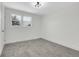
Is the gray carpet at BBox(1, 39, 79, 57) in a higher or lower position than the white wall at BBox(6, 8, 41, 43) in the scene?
lower

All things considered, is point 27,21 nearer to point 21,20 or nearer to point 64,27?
point 21,20

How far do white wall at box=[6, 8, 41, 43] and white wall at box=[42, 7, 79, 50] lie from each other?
1042 millimetres

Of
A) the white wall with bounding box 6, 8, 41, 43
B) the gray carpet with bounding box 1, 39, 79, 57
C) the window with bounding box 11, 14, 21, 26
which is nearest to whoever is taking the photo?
the gray carpet with bounding box 1, 39, 79, 57

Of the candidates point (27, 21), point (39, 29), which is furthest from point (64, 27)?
point (27, 21)

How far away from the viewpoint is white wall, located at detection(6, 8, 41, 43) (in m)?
3.95

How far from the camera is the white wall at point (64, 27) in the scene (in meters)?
3.12

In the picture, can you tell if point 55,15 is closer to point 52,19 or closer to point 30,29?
point 52,19

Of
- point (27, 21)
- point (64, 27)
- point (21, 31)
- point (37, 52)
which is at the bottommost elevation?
point (37, 52)

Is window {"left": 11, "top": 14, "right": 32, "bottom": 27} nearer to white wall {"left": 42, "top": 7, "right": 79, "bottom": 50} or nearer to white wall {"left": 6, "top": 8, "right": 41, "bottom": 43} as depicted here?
white wall {"left": 6, "top": 8, "right": 41, "bottom": 43}

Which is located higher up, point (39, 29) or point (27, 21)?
point (27, 21)

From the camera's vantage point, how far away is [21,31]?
4.56m

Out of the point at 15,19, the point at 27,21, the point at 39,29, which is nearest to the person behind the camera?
the point at 15,19

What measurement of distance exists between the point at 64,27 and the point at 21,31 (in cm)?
305

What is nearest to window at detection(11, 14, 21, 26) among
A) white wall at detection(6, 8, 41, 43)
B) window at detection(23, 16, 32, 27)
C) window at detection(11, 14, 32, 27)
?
window at detection(11, 14, 32, 27)
